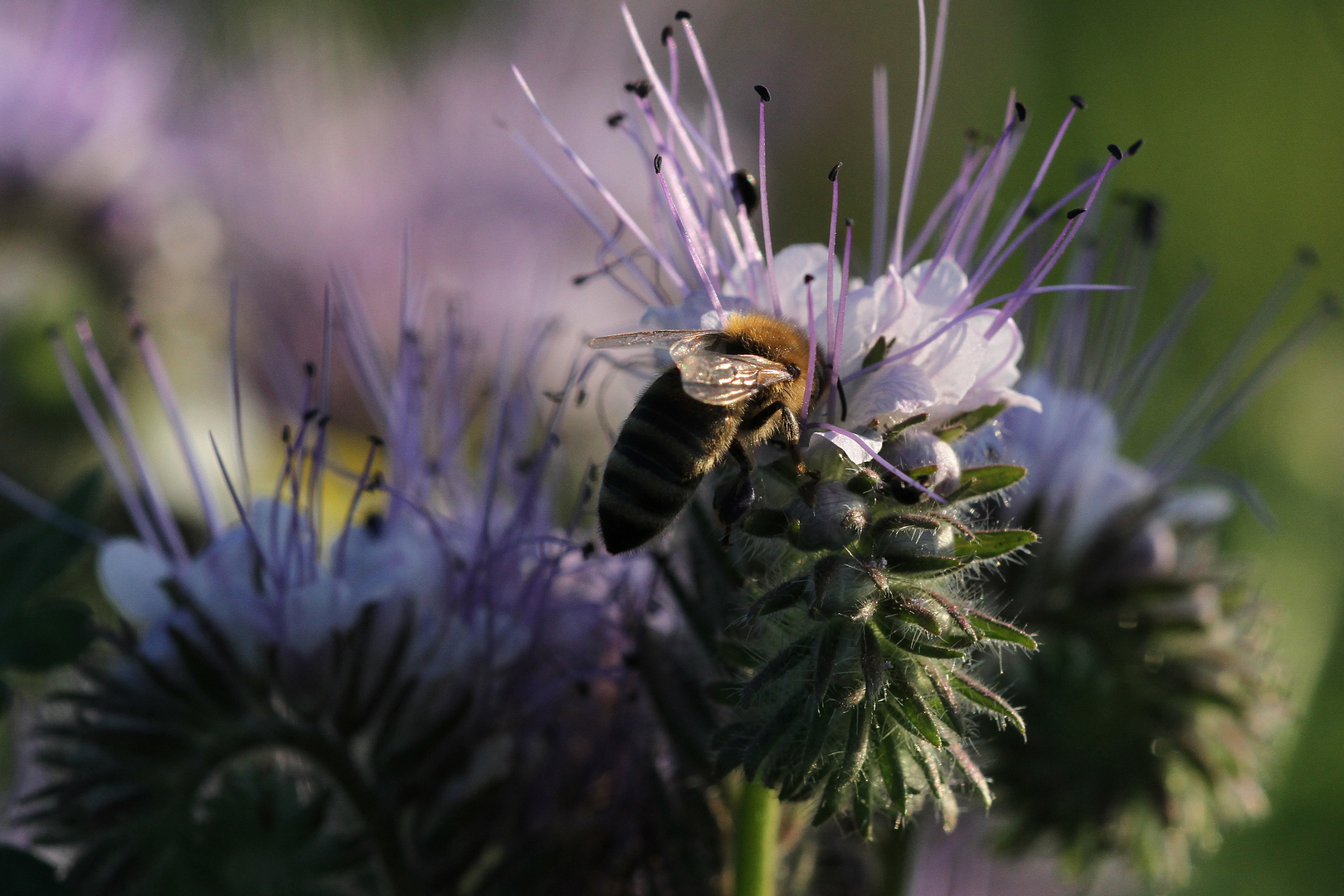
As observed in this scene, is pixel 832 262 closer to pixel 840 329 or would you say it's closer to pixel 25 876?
pixel 840 329

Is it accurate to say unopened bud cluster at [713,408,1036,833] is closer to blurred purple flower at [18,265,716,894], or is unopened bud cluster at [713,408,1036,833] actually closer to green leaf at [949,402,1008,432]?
green leaf at [949,402,1008,432]

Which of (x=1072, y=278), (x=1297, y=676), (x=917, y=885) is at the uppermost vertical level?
(x=1072, y=278)

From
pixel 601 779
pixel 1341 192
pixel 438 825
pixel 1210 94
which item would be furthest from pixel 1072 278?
pixel 1210 94

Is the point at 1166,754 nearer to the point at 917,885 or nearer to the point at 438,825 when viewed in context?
the point at 917,885

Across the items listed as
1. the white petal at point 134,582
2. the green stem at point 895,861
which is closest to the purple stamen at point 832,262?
the green stem at point 895,861

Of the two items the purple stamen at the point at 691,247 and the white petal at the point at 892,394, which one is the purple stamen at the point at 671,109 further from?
the white petal at the point at 892,394
